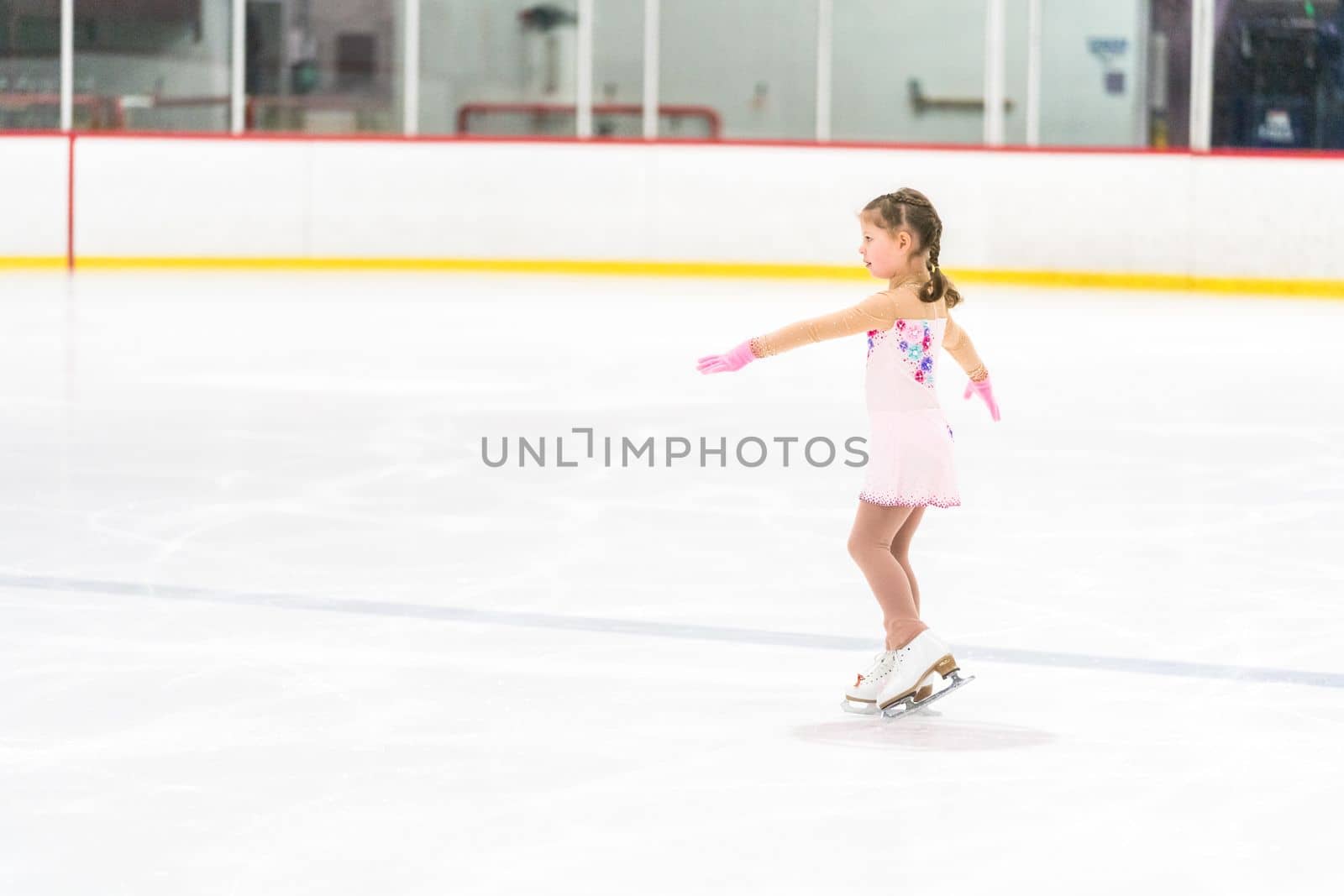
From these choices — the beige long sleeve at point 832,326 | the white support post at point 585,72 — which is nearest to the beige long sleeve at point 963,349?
the beige long sleeve at point 832,326

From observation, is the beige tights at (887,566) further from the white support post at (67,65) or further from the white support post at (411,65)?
the white support post at (67,65)

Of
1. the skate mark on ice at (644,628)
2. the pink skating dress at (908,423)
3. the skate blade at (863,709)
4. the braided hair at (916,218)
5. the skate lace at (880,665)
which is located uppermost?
the braided hair at (916,218)

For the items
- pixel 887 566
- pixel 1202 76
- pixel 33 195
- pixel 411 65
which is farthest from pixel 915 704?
pixel 411 65

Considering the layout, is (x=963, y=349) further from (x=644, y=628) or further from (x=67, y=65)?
(x=67, y=65)

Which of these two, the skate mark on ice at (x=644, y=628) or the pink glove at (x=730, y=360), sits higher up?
the pink glove at (x=730, y=360)

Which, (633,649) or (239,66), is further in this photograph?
(239,66)

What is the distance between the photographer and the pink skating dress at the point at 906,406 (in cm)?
315

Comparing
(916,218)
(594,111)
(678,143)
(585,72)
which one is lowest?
(916,218)

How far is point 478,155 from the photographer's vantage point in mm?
14672

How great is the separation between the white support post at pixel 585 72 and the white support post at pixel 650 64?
1.35ft

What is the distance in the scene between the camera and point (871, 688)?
3.25 meters

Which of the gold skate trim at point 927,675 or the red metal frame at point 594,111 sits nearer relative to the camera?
the gold skate trim at point 927,675

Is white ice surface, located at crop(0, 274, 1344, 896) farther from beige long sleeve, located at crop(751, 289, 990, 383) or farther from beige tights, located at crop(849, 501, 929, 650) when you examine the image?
beige long sleeve, located at crop(751, 289, 990, 383)

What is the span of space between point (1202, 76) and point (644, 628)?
1166cm
